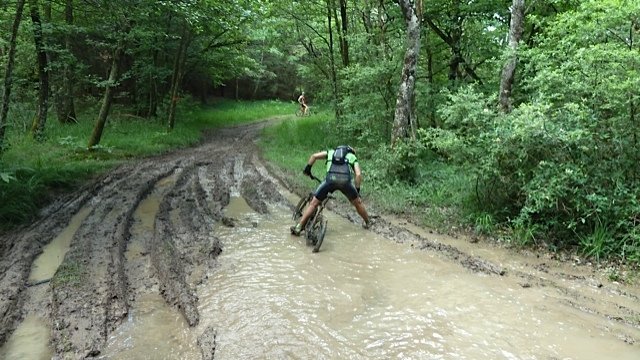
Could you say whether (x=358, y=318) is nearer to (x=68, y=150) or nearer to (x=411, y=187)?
(x=411, y=187)

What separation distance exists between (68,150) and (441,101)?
1160 centimetres

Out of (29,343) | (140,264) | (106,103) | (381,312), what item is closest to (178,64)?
(106,103)

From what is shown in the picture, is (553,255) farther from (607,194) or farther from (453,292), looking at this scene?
(453,292)

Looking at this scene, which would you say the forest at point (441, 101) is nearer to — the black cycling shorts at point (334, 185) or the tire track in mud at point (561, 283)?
the tire track in mud at point (561, 283)

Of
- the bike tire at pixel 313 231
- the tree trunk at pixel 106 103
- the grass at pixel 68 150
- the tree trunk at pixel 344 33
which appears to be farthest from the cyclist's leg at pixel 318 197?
the tree trunk at pixel 344 33

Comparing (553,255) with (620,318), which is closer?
(620,318)

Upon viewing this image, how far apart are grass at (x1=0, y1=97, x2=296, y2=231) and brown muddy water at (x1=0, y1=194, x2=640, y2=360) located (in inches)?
127

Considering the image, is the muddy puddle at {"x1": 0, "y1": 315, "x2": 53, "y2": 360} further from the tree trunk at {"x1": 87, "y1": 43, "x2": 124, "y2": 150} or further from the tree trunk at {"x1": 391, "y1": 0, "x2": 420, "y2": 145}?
the tree trunk at {"x1": 87, "y1": 43, "x2": 124, "y2": 150}

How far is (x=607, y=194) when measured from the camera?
7.15 meters

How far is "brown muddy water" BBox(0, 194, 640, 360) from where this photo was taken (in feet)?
15.1

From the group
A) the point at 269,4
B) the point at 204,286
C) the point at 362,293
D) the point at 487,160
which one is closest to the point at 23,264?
the point at 204,286

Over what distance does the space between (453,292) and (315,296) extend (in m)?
1.79

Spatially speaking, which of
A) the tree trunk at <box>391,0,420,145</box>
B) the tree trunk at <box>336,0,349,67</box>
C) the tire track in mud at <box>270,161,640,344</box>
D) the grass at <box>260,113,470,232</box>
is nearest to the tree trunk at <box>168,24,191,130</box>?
the grass at <box>260,113,470,232</box>

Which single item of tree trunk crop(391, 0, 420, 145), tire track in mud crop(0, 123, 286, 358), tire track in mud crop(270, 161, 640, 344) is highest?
tree trunk crop(391, 0, 420, 145)
